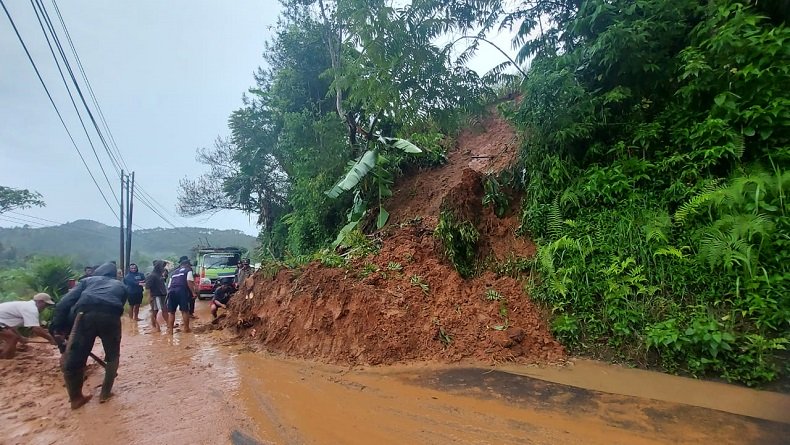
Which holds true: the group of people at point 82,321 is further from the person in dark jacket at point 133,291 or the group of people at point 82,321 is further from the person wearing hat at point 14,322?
the person in dark jacket at point 133,291

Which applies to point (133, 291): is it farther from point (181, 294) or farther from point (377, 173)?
point (377, 173)

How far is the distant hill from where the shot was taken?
21547 millimetres

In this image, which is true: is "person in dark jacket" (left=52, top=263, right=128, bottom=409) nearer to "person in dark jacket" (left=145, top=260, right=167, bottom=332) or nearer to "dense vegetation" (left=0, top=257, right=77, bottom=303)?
"person in dark jacket" (left=145, top=260, right=167, bottom=332)

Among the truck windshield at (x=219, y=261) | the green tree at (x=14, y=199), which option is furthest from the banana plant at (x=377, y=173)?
the green tree at (x=14, y=199)

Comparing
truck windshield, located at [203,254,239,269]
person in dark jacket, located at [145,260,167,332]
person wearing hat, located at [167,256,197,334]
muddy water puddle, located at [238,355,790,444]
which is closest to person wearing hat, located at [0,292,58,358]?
person wearing hat, located at [167,256,197,334]

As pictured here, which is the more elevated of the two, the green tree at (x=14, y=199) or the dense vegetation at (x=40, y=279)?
the green tree at (x=14, y=199)

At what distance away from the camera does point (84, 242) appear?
29703mm

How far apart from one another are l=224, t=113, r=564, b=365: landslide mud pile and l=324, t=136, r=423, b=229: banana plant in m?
1.26

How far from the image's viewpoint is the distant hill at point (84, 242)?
21547 millimetres

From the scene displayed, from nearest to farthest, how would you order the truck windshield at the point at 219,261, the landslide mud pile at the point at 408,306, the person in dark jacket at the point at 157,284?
the landslide mud pile at the point at 408,306 → the person in dark jacket at the point at 157,284 → the truck windshield at the point at 219,261

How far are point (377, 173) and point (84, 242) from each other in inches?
1248

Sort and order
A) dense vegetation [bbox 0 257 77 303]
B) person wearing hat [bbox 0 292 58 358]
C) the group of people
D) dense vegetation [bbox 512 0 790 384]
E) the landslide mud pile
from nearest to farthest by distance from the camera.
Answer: dense vegetation [bbox 512 0 790 384] → the group of people → the landslide mud pile → person wearing hat [bbox 0 292 58 358] → dense vegetation [bbox 0 257 77 303]

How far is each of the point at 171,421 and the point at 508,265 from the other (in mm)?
5400

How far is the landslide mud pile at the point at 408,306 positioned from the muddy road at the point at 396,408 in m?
0.39
